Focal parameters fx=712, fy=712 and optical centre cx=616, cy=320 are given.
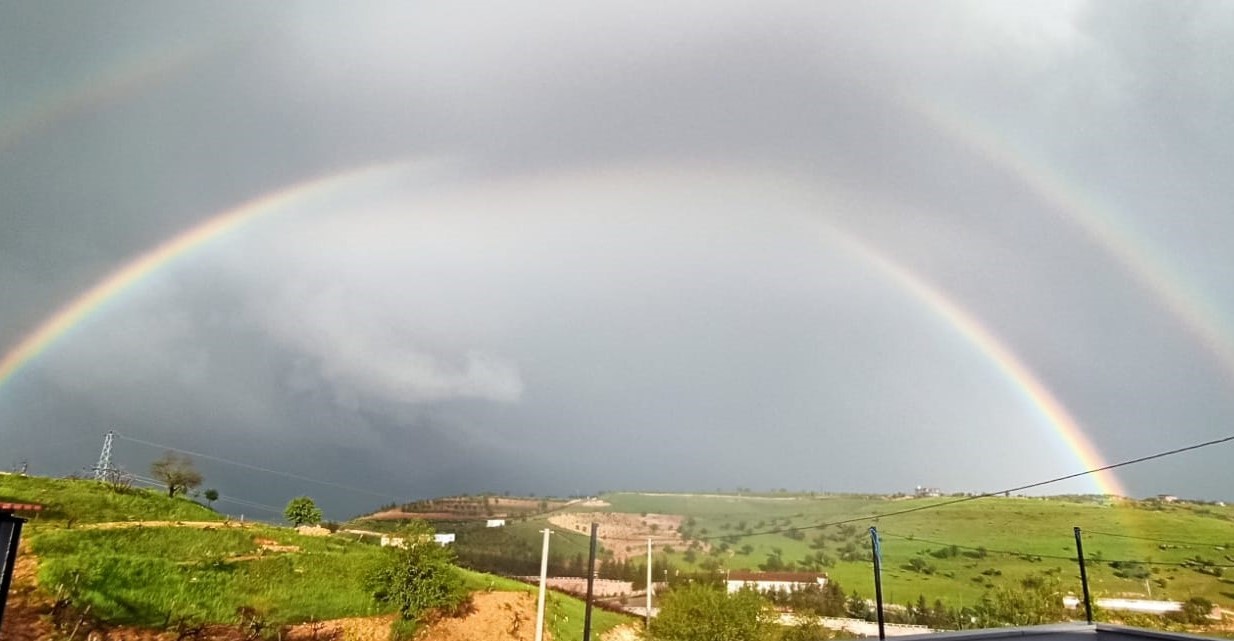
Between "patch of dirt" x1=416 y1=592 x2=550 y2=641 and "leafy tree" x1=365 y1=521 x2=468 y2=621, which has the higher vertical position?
"leafy tree" x1=365 y1=521 x2=468 y2=621

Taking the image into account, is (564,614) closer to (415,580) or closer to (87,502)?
(415,580)

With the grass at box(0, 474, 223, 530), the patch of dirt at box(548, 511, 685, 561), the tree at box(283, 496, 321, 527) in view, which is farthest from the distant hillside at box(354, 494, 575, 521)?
the grass at box(0, 474, 223, 530)

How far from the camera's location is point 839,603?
81.8 m

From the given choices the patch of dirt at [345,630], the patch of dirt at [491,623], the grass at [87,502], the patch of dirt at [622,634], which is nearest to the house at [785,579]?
the patch of dirt at [622,634]

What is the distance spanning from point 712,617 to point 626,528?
338 ft

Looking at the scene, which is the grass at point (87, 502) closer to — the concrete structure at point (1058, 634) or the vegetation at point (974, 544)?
the concrete structure at point (1058, 634)

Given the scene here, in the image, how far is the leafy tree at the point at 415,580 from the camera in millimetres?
33000

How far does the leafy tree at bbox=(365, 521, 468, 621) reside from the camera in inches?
1299

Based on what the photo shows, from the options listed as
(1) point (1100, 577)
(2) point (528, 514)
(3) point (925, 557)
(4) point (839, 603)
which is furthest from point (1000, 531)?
(2) point (528, 514)

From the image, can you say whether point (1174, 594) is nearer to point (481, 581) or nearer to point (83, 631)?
point (481, 581)

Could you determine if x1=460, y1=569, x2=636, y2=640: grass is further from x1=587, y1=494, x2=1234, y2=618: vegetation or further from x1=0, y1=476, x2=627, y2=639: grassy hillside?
x1=587, y1=494, x2=1234, y2=618: vegetation

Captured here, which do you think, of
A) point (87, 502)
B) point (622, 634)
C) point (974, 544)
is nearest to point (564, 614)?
point (622, 634)

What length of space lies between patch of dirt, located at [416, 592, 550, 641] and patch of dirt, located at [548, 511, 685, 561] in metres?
70.3

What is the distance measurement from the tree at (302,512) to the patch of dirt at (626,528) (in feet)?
163
